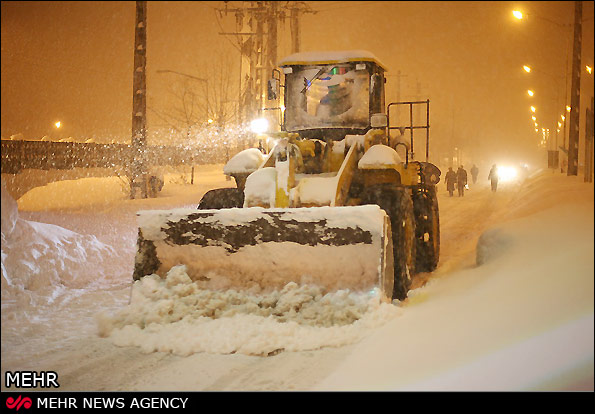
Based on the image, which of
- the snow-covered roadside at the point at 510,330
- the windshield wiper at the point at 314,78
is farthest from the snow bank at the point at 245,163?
the snow-covered roadside at the point at 510,330

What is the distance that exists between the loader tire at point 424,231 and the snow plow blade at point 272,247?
267 cm

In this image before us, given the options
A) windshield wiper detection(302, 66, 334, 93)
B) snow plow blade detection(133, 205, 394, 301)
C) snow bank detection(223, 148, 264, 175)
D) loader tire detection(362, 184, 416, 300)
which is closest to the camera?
snow plow blade detection(133, 205, 394, 301)

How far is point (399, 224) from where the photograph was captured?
7.45 m

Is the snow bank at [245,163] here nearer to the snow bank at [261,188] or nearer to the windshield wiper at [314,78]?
the snow bank at [261,188]

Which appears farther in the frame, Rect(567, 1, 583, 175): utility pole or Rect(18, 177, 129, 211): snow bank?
Rect(567, 1, 583, 175): utility pole

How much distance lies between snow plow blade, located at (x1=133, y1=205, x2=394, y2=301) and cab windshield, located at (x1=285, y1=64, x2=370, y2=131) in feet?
10.4

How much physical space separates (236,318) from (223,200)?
3109 millimetres

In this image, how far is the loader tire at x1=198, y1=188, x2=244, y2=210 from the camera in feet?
28.9

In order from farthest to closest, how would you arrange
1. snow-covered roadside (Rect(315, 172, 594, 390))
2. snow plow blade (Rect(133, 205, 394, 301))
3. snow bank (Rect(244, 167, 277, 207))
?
snow bank (Rect(244, 167, 277, 207)), snow plow blade (Rect(133, 205, 394, 301)), snow-covered roadside (Rect(315, 172, 594, 390))

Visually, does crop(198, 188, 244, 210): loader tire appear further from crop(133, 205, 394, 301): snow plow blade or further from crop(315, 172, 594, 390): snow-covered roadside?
crop(315, 172, 594, 390): snow-covered roadside

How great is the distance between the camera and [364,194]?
26.3 feet

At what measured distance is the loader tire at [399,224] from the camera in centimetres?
711
